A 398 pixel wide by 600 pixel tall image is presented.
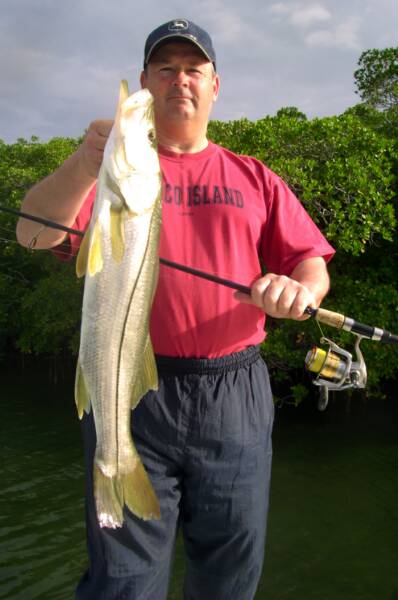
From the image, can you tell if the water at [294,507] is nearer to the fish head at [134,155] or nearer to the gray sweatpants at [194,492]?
the gray sweatpants at [194,492]

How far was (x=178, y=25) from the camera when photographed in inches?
109

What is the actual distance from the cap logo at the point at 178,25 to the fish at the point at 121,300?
773mm

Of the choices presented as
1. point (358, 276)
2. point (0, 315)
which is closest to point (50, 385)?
point (0, 315)

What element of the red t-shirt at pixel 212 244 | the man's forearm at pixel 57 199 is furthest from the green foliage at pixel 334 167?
the man's forearm at pixel 57 199

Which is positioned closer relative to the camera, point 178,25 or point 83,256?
point 83,256

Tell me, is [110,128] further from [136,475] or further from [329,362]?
[329,362]

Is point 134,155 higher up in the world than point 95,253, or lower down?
higher up

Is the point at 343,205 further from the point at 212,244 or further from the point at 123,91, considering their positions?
the point at 123,91

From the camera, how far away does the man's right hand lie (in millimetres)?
2287

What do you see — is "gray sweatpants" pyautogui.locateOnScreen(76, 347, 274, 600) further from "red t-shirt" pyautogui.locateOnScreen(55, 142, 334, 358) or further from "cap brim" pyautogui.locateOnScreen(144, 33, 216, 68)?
"cap brim" pyautogui.locateOnScreen(144, 33, 216, 68)

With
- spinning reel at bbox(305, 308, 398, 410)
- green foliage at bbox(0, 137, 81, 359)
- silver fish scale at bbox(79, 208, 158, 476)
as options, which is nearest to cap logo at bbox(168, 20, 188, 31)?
silver fish scale at bbox(79, 208, 158, 476)

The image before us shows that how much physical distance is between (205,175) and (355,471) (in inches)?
300

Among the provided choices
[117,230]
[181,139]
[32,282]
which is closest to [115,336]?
[117,230]

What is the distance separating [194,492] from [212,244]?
126 cm
